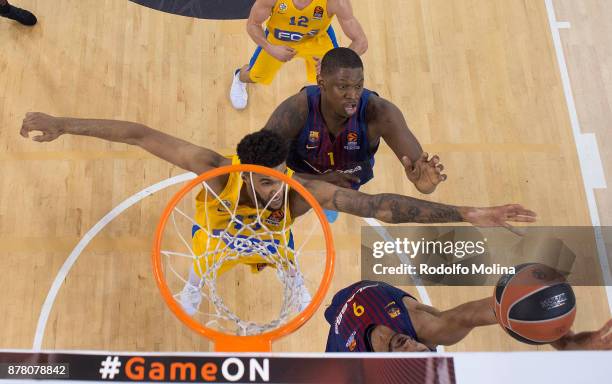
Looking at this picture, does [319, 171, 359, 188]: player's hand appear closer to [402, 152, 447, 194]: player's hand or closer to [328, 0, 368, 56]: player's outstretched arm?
[402, 152, 447, 194]: player's hand

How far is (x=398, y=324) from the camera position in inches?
144

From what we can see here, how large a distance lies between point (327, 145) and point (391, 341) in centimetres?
137

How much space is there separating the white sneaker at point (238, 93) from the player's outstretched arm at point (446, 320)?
237cm

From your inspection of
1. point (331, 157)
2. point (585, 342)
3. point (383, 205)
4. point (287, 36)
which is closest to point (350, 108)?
point (331, 157)

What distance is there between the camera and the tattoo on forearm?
11.0 feet

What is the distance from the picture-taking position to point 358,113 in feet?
12.9

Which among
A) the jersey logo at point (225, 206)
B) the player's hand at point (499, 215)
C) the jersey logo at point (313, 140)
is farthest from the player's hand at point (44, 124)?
the player's hand at point (499, 215)

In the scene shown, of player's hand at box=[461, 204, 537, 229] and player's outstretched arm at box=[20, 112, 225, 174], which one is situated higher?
player's outstretched arm at box=[20, 112, 225, 174]

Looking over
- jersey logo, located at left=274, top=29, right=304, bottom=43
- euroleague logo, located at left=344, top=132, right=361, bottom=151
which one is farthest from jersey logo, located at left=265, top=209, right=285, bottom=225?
jersey logo, located at left=274, top=29, right=304, bottom=43

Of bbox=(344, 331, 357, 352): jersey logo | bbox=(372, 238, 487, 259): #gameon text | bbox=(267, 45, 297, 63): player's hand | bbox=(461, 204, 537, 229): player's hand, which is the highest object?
bbox=(267, 45, 297, 63): player's hand

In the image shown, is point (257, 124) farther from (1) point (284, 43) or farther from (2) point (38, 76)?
(2) point (38, 76)

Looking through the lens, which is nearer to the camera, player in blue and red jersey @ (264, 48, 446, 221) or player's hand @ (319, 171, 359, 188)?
player in blue and red jersey @ (264, 48, 446, 221)

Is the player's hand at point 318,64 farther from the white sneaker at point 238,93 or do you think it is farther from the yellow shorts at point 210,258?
the yellow shorts at point 210,258

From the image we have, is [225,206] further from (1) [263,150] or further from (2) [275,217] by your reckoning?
(1) [263,150]
